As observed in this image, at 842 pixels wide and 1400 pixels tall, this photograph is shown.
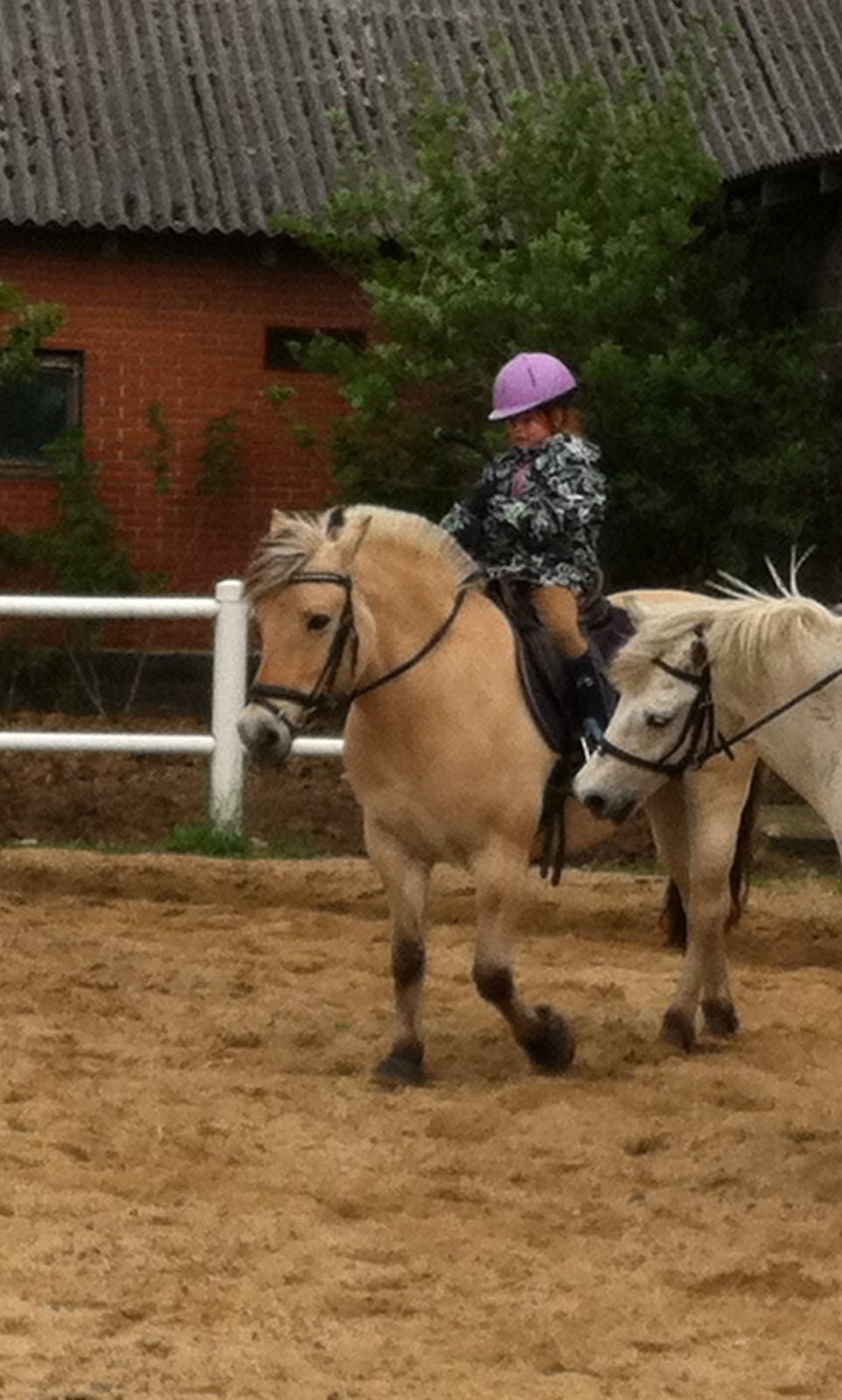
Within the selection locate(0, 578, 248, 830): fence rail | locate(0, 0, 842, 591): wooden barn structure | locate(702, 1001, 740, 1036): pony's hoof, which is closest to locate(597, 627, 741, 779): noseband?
locate(702, 1001, 740, 1036): pony's hoof

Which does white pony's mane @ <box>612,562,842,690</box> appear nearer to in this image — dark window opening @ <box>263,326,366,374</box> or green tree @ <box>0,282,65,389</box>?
green tree @ <box>0,282,65,389</box>

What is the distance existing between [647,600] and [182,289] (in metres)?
13.8

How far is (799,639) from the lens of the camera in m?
7.88

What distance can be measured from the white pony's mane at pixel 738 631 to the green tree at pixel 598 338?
32.2 feet

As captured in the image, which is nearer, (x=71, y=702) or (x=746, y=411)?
(x=746, y=411)

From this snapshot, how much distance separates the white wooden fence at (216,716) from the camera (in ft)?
47.9

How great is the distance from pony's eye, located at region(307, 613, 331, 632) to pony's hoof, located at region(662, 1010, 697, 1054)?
6.62 feet

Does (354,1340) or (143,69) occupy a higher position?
(143,69)

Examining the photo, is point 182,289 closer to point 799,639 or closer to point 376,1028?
point 376,1028

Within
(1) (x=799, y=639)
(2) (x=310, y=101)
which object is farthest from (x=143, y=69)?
(1) (x=799, y=639)

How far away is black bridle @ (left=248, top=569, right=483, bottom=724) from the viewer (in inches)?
343

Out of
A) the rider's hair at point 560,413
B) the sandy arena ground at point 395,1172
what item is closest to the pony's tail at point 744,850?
the sandy arena ground at point 395,1172

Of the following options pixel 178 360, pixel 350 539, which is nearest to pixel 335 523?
pixel 350 539

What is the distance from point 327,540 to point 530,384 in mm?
867
